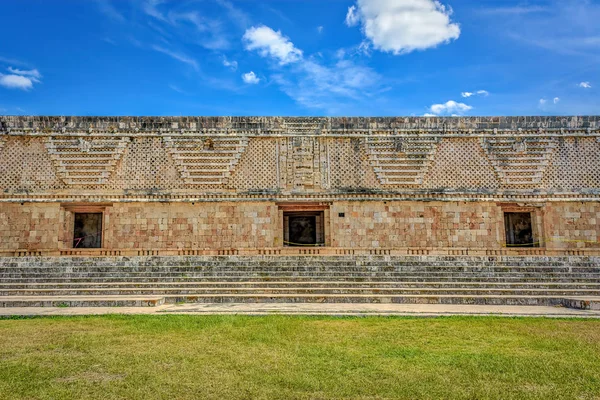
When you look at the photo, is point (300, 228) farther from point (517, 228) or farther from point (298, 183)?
point (517, 228)

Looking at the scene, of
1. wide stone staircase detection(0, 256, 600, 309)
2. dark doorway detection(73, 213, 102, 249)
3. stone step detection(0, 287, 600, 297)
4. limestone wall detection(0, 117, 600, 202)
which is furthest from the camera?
dark doorway detection(73, 213, 102, 249)

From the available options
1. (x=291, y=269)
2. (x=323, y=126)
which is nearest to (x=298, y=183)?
(x=323, y=126)

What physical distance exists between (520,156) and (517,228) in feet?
6.92

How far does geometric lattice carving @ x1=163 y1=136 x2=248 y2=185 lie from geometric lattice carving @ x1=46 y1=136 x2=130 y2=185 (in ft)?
4.71

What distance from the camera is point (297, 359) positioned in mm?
3578

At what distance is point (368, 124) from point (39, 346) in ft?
31.0

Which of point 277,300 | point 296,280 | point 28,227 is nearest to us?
point 277,300

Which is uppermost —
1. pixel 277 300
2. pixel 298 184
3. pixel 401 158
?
pixel 401 158

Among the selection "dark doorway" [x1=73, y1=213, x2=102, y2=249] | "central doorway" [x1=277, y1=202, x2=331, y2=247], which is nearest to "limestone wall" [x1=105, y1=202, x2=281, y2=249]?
"central doorway" [x1=277, y1=202, x2=331, y2=247]

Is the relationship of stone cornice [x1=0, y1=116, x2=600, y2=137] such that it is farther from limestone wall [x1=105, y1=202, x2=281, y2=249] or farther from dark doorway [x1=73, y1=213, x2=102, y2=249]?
dark doorway [x1=73, y1=213, x2=102, y2=249]

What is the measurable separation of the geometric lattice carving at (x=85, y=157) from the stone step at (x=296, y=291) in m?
3.96

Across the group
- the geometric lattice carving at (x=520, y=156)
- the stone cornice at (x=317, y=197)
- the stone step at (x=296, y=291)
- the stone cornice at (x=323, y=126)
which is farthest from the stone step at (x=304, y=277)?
the stone cornice at (x=323, y=126)

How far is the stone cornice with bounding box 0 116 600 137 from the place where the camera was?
37.7 ft

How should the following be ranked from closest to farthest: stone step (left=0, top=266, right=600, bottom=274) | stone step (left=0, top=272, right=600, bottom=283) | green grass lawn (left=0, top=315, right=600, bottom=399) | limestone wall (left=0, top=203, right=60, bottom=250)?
green grass lawn (left=0, top=315, right=600, bottom=399)
stone step (left=0, top=272, right=600, bottom=283)
stone step (left=0, top=266, right=600, bottom=274)
limestone wall (left=0, top=203, right=60, bottom=250)
